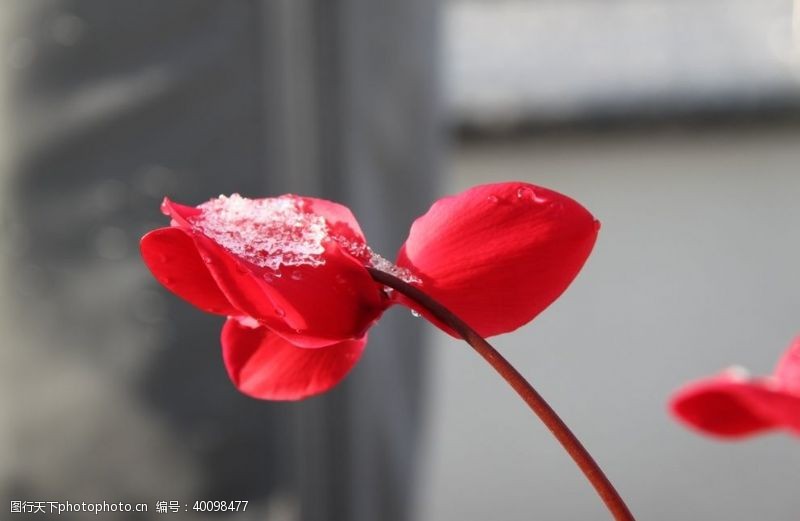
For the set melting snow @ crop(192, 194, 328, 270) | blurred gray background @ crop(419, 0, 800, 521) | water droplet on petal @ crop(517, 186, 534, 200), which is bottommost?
blurred gray background @ crop(419, 0, 800, 521)

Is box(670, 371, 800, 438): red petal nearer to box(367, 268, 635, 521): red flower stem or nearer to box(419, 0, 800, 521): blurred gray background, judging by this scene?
box(367, 268, 635, 521): red flower stem

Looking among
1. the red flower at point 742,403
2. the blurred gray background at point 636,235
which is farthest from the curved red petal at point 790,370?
the blurred gray background at point 636,235

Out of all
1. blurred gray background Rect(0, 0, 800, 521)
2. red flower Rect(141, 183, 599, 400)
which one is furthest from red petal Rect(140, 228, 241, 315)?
blurred gray background Rect(0, 0, 800, 521)

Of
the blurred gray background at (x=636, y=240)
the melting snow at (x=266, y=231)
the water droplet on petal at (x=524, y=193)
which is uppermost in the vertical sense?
the water droplet on petal at (x=524, y=193)

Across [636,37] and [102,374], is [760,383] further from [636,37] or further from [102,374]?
Answer: [636,37]

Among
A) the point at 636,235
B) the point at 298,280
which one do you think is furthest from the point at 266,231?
the point at 636,235

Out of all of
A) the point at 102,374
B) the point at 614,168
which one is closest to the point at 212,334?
the point at 102,374

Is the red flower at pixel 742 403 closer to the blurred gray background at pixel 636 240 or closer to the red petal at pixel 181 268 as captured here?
the red petal at pixel 181 268

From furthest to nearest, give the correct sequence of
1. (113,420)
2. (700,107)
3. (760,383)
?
(700,107)
(113,420)
(760,383)
